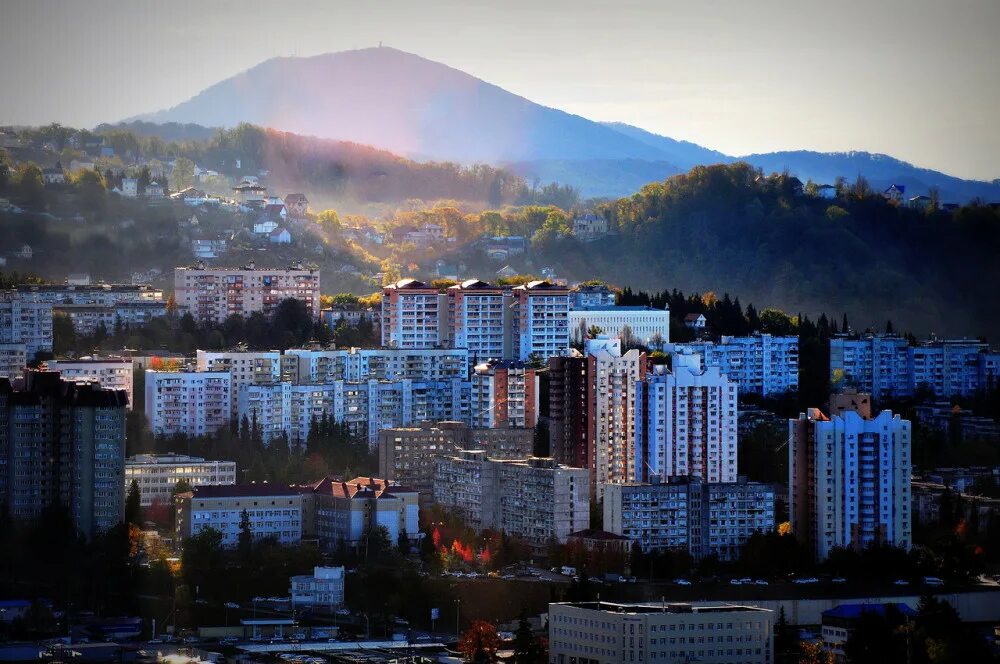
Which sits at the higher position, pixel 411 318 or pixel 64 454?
pixel 411 318

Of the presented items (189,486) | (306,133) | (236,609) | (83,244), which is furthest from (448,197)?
(236,609)

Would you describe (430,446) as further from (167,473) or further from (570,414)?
(167,473)

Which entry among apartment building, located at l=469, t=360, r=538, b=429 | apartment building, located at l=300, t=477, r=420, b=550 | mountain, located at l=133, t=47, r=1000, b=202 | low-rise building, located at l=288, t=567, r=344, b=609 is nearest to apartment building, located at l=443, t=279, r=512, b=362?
apartment building, located at l=469, t=360, r=538, b=429

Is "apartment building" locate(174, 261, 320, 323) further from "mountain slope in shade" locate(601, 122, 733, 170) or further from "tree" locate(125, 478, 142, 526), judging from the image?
"mountain slope in shade" locate(601, 122, 733, 170)

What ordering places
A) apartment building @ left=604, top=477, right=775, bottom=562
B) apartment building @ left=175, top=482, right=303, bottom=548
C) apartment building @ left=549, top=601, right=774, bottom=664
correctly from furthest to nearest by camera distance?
1. apartment building @ left=604, top=477, right=775, bottom=562
2. apartment building @ left=175, top=482, right=303, bottom=548
3. apartment building @ left=549, top=601, right=774, bottom=664

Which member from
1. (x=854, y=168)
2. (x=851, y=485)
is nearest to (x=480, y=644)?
(x=851, y=485)

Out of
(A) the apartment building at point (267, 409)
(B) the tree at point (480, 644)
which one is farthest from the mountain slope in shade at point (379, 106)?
(B) the tree at point (480, 644)
